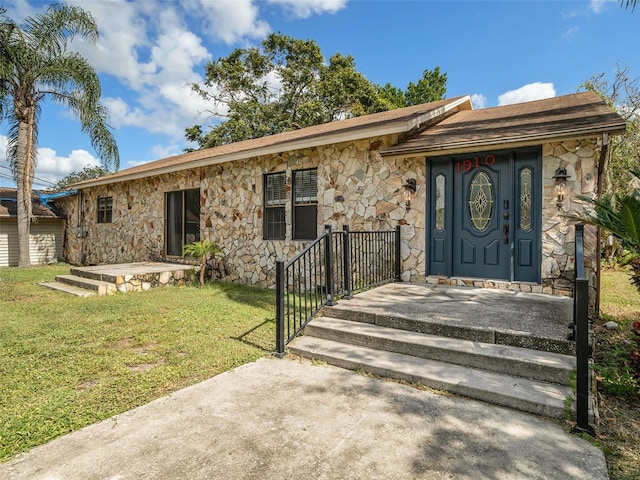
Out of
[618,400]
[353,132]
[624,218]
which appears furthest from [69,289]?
[624,218]

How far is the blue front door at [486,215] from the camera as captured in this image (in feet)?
17.2

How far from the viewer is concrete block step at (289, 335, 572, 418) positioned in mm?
2553

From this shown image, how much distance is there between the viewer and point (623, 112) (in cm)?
1333

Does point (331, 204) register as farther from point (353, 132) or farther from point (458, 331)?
point (458, 331)

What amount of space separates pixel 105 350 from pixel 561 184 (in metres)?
6.09

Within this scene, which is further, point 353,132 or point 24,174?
point 24,174

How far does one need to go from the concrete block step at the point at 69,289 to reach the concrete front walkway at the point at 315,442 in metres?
5.50

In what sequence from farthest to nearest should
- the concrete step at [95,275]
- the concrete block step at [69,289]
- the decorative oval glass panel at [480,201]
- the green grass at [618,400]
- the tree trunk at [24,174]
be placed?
1. the tree trunk at [24,174]
2. the concrete step at [95,275]
3. the concrete block step at [69,289]
4. the decorative oval glass panel at [480,201]
5. the green grass at [618,400]

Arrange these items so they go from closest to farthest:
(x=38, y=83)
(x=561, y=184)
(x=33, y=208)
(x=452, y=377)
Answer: (x=452, y=377)
(x=561, y=184)
(x=38, y=83)
(x=33, y=208)

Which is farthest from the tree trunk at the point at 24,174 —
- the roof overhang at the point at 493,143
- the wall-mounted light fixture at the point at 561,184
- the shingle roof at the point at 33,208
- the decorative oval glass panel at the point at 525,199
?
the wall-mounted light fixture at the point at 561,184

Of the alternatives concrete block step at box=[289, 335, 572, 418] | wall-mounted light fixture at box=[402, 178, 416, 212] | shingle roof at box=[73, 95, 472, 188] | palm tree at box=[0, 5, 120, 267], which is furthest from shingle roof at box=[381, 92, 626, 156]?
palm tree at box=[0, 5, 120, 267]

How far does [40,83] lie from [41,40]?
126 centimetres

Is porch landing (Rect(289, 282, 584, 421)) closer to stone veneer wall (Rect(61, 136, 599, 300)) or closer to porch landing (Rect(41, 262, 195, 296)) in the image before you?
stone veneer wall (Rect(61, 136, 599, 300))

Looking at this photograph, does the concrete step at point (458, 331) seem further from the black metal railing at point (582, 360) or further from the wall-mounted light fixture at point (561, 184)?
the wall-mounted light fixture at point (561, 184)
